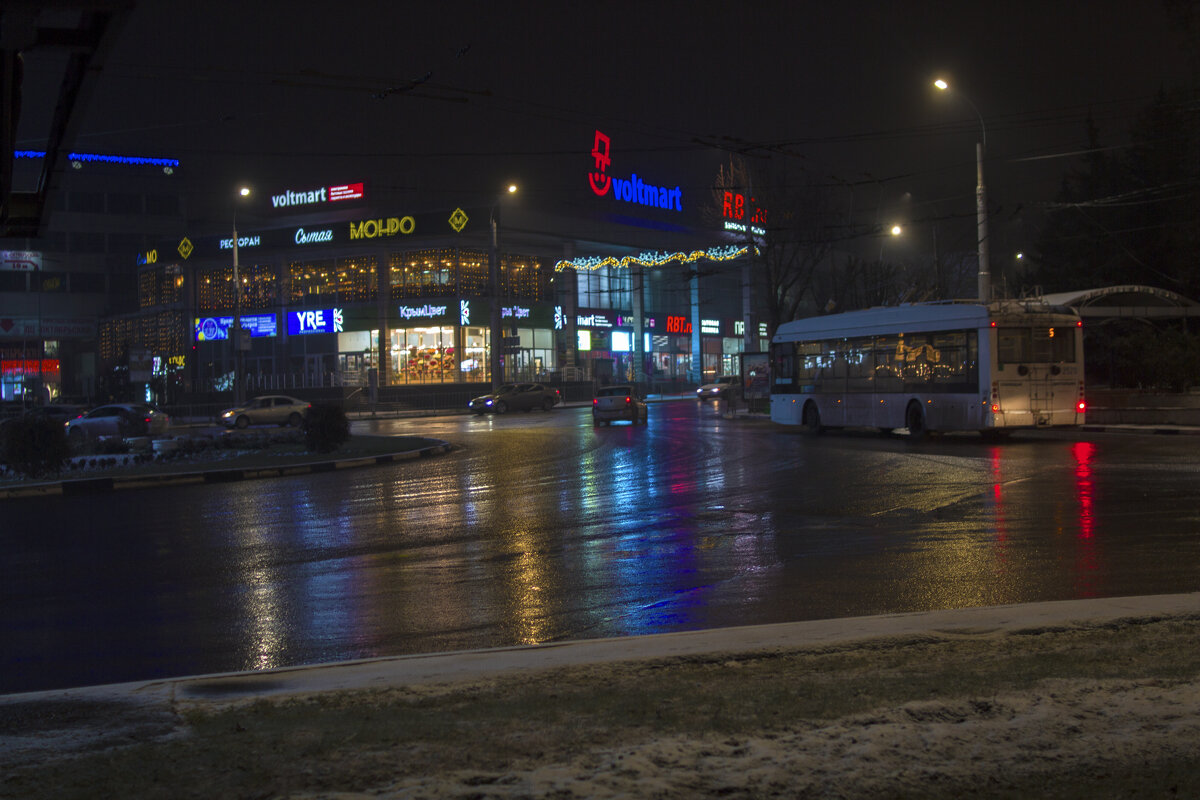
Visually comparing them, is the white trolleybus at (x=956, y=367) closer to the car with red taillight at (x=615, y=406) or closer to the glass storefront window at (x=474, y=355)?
the car with red taillight at (x=615, y=406)

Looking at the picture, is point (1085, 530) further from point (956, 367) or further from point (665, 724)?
point (956, 367)

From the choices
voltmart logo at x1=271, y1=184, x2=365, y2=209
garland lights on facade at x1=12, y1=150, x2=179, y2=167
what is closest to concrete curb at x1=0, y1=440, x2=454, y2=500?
voltmart logo at x1=271, y1=184, x2=365, y2=209

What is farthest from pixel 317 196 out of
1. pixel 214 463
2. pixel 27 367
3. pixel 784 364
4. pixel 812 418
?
pixel 214 463

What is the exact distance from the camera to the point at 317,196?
2682 inches

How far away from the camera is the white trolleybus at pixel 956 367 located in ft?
79.0

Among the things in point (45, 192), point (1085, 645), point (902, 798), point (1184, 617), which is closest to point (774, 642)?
point (1085, 645)

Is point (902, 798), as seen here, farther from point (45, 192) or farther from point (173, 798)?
point (45, 192)

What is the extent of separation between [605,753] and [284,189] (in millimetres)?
70581

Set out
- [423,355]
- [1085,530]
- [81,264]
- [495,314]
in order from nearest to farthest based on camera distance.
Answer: [1085,530] < [495,314] < [423,355] < [81,264]

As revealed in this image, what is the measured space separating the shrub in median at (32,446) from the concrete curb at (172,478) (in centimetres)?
107

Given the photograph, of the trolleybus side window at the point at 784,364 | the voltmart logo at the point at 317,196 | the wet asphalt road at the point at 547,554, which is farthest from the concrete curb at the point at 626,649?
the voltmart logo at the point at 317,196

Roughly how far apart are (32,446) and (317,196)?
5023 cm

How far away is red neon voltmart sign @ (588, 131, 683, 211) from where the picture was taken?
6612 centimetres

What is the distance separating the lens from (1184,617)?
6723mm
